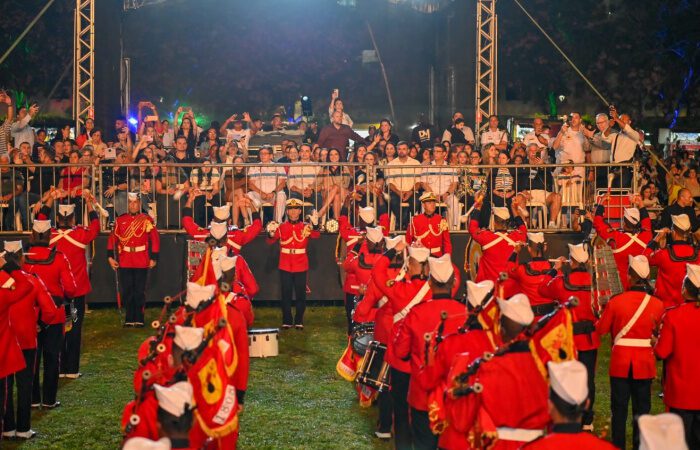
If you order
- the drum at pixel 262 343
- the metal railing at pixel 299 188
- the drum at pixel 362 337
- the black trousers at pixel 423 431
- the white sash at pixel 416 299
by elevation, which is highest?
the metal railing at pixel 299 188

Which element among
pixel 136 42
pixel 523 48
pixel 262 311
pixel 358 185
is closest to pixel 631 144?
pixel 358 185

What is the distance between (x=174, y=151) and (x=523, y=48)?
1951cm

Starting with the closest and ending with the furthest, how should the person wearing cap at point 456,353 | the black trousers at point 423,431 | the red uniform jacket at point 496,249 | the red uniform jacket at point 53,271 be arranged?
the person wearing cap at point 456,353, the black trousers at point 423,431, the red uniform jacket at point 53,271, the red uniform jacket at point 496,249

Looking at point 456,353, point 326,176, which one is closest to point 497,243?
point 326,176

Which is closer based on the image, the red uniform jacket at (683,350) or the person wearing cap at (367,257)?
the red uniform jacket at (683,350)

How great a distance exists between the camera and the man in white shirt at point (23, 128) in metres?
18.5

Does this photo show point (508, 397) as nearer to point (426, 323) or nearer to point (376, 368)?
point (426, 323)

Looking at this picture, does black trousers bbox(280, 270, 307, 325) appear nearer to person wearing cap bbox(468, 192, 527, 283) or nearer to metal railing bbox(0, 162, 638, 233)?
metal railing bbox(0, 162, 638, 233)

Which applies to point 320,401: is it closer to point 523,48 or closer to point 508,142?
point 508,142

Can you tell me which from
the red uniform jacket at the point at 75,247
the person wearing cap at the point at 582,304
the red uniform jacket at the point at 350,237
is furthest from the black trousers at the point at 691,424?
the red uniform jacket at the point at 75,247

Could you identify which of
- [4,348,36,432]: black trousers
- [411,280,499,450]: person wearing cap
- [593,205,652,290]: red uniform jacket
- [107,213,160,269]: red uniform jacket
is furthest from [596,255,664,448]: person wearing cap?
[107,213,160,269]: red uniform jacket

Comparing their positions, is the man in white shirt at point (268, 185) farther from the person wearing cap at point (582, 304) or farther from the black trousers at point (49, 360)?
the person wearing cap at point (582, 304)

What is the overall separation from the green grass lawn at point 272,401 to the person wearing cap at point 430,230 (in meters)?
1.90

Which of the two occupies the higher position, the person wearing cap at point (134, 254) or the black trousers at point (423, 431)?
the person wearing cap at point (134, 254)
